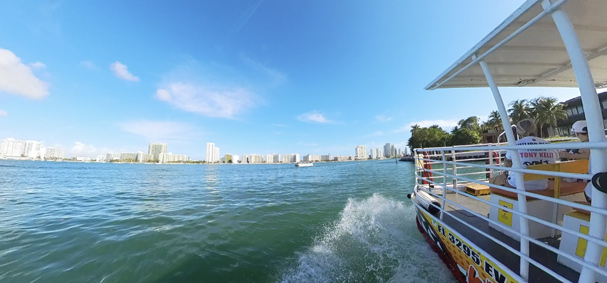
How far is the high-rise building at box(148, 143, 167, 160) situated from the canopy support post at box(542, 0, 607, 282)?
595ft

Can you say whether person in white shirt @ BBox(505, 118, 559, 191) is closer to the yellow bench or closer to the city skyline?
the yellow bench

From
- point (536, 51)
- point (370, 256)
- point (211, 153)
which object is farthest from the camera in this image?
point (211, 153)

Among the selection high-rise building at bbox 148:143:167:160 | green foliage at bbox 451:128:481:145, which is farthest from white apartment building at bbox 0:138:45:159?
green foliage at bbox 451:128:481:145

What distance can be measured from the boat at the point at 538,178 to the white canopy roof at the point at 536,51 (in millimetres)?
12

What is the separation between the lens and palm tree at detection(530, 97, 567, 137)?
36.8m

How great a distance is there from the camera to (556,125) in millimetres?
37344

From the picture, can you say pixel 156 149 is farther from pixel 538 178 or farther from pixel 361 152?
pixel 538 178

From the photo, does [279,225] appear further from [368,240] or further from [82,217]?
[82,217]

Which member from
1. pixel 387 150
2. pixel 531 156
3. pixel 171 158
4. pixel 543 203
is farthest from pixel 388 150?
pixel 543 203

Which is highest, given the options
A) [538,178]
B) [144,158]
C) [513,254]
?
[144,158]

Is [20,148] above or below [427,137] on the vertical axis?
above

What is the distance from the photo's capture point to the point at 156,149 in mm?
152875

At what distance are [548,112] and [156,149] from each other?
617 feet

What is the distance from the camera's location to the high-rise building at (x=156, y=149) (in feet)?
496
